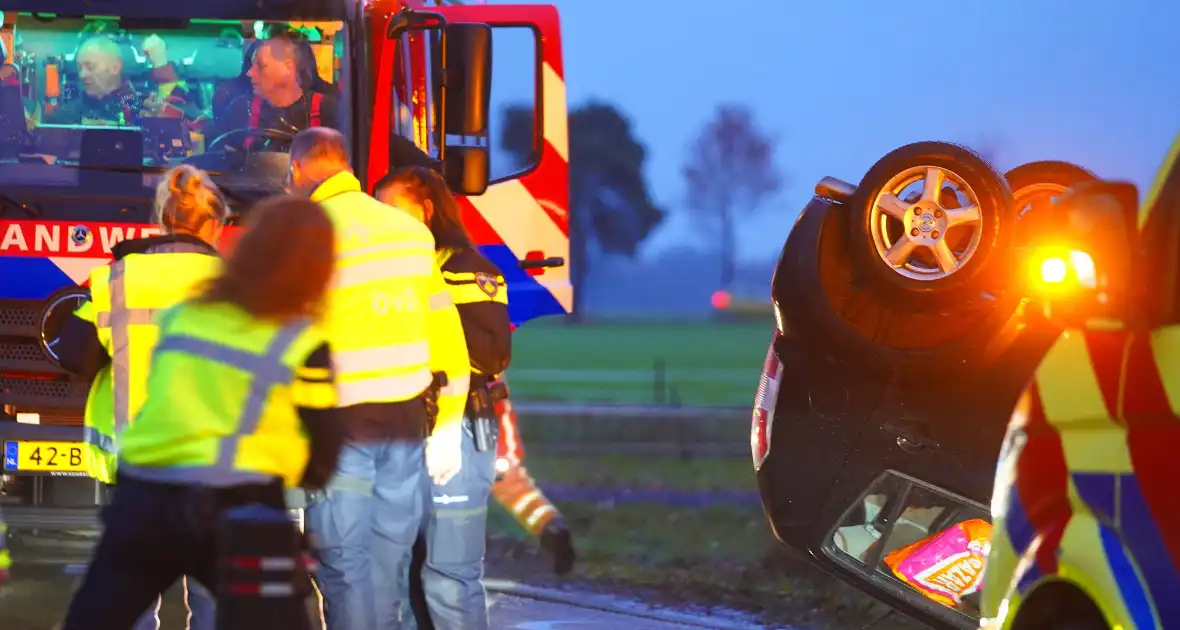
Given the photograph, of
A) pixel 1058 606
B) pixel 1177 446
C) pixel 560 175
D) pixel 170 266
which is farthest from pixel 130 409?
pixel 560 175

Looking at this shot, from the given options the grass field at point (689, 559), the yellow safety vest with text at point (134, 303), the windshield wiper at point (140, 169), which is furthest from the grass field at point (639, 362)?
the yellow safety vest with text at point (134, 303)

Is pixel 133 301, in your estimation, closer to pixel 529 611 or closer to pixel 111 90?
pixel 111 90

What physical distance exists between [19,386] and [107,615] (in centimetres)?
392

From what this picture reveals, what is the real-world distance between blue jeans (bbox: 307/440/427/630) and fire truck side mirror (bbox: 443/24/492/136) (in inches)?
91.4

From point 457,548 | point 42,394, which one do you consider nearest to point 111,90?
point 42,394

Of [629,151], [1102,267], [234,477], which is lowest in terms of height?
[234,477]

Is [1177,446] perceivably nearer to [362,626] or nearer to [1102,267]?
[1102,267]

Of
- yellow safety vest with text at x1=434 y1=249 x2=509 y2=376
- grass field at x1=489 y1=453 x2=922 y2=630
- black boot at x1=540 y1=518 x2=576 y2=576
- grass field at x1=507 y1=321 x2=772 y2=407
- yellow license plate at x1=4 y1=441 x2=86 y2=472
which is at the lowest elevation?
grass field at x1=507 y1=321 x2=772 y2=407

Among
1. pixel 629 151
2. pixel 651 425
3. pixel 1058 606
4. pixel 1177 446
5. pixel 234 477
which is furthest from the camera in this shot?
pixel 629 151

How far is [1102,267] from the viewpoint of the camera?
146 inches

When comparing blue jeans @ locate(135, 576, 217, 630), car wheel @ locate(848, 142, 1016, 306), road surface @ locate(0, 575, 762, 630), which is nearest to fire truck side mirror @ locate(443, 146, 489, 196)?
road surface @ locate(0, 575, 762, 630)

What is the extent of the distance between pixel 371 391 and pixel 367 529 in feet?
1.39

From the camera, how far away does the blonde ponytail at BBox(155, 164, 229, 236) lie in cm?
593

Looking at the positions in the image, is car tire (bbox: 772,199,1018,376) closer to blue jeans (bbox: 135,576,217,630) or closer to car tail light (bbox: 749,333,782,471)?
car tail light (bbox: 749,333,782,471)
